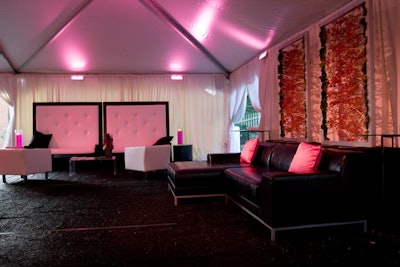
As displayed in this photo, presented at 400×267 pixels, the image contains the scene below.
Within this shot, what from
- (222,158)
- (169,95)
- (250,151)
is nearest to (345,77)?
(250,151)

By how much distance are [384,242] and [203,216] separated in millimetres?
1536

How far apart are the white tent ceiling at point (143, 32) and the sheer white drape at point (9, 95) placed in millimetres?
219

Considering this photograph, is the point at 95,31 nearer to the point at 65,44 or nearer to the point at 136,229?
the point at 65,44

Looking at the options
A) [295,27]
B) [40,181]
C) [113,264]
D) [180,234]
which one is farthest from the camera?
[40,181]

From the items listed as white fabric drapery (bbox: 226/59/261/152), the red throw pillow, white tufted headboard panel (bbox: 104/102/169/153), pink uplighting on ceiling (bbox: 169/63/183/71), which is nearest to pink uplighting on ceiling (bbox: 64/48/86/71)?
white tufted headboard panel (bbox: 104/102/169/153)

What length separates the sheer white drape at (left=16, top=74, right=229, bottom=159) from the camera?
758cm

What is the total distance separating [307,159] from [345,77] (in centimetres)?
123

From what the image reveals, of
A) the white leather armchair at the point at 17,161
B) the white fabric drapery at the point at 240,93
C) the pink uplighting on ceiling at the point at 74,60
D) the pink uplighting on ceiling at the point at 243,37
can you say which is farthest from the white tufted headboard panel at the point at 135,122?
the pink uplighting on ceiling at the point at 243,37

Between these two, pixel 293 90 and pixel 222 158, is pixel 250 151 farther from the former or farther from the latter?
pixel 293 90

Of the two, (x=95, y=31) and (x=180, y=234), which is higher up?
(x=95, y=31)

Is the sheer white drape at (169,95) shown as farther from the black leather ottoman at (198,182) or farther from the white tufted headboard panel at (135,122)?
the black leather ottoman at (198,182)

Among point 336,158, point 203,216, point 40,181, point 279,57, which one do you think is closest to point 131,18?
point 279,57

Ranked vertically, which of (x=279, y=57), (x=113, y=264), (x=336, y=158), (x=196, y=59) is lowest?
(x=113, y=264)

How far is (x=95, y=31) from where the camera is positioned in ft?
19.6
